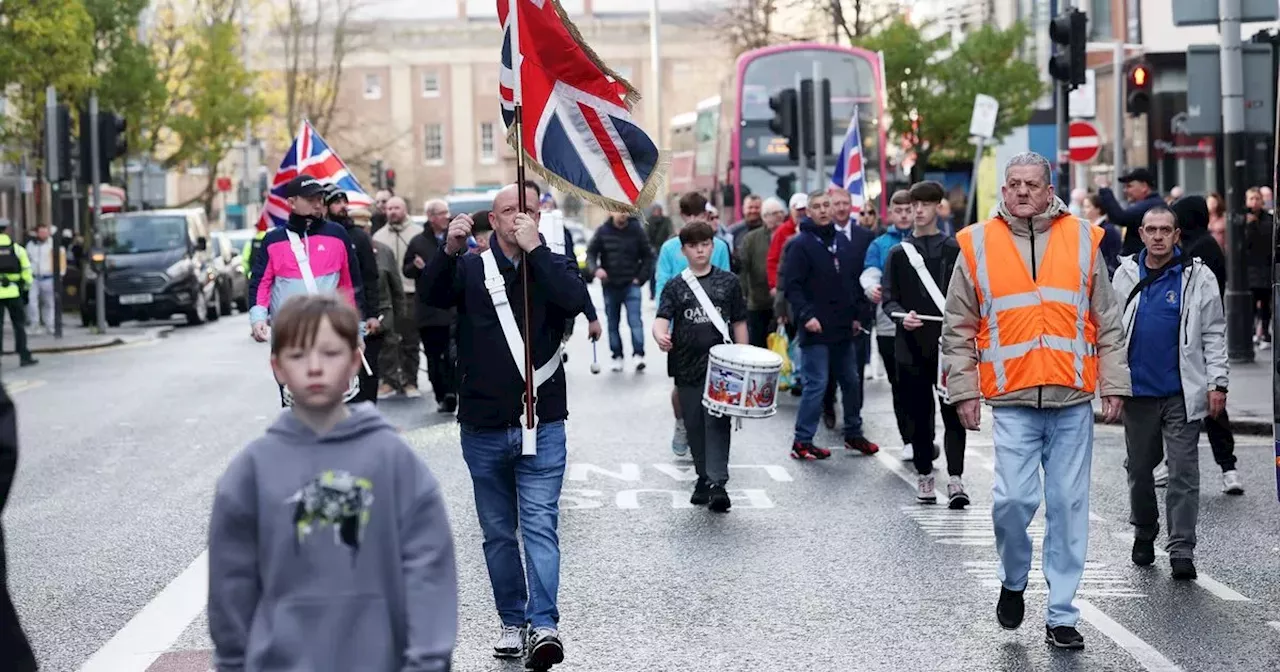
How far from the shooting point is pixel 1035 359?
8242 mm

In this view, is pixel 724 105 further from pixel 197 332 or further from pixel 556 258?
pixel 556 258

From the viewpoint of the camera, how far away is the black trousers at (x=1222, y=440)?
12648 millimetres

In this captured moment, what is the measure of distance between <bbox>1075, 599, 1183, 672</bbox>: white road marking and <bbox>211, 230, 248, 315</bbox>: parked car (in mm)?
34918

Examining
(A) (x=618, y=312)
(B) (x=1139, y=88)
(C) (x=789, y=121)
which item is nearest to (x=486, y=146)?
(C) (x=789, y=121)

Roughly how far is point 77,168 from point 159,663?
26.0 m

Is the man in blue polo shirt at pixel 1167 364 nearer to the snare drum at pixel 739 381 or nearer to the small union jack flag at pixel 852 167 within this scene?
the snare drum at pixel 739 381

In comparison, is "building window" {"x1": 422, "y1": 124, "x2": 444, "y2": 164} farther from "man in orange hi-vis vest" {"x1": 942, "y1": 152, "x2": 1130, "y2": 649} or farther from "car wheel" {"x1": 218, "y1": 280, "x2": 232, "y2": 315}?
"man in orange hi-vis vest" {"x1": 942, "y1": 152, "x2": 1130, "y2": 649}

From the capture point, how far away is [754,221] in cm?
2053

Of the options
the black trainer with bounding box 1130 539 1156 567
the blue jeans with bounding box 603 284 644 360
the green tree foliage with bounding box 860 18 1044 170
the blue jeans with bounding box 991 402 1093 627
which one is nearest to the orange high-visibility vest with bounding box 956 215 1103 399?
the blue jeans with bounding box 991 402 1093 627

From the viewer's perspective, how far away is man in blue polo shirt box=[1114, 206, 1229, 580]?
10.1 meters

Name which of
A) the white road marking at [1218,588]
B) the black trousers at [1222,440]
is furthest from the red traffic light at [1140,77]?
the white road marking at [1218,588]

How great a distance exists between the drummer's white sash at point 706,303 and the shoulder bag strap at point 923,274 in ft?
3.70

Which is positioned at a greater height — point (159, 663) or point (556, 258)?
point (556, 258)

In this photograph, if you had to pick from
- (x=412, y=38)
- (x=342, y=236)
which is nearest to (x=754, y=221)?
(x=342, y=236)
